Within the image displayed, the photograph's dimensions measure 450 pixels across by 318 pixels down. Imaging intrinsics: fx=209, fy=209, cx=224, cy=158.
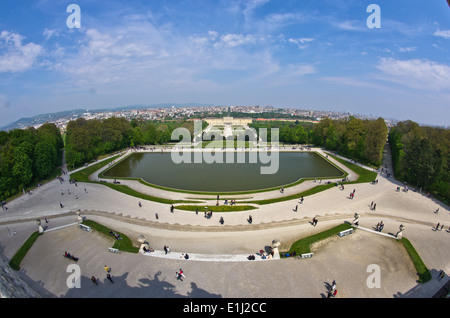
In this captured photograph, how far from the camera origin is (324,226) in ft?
58.1

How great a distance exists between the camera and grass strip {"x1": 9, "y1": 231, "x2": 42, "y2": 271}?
528 inches

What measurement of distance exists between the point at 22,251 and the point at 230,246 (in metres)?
14.7

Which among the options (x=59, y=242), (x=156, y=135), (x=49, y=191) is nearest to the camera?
(x=59, y=242)

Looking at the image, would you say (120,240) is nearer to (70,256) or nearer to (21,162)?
(70,256)

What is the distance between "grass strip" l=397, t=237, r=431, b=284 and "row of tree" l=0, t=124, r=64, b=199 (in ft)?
127

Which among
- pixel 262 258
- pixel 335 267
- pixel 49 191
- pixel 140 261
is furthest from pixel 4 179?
pixel 335 267

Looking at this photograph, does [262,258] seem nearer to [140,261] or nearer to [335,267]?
[335,267]

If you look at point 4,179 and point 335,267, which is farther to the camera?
point 4,179

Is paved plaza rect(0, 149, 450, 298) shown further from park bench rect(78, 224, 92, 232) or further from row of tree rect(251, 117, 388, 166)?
row of tree rect(251, 117, 388, 166)

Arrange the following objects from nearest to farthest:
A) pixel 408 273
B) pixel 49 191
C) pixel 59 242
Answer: pixel 408 273 → pixel 59 242 → pixel 49 191

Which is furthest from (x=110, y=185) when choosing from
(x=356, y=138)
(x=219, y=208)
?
(x=356, y=138)
